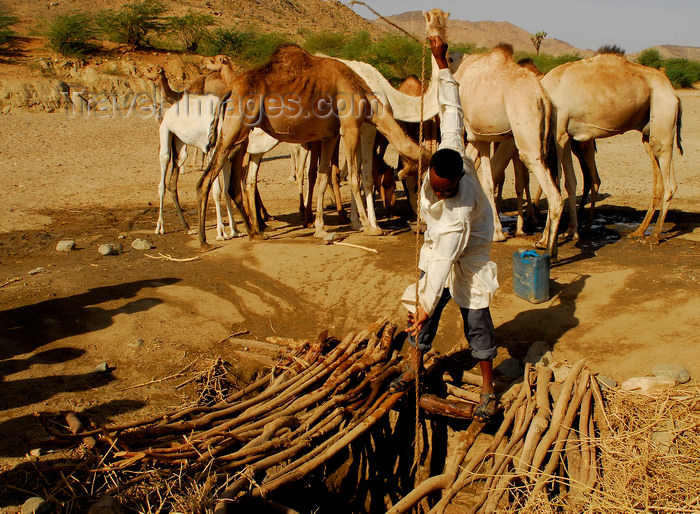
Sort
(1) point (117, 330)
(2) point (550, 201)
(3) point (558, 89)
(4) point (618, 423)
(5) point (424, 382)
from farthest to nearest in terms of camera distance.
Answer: (3) point (558, 89), (2) point (550, 201), (1) point (117, 330), (5) point (424, 382), (4) point (618, 423)

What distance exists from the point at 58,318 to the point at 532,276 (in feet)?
14.5

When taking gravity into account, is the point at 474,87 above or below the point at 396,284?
above

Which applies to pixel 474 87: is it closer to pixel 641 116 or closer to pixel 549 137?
pixel 549 137

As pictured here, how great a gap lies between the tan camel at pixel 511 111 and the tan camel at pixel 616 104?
50cm

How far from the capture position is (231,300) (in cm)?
586

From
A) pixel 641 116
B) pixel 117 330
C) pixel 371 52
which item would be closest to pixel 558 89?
pixel 641 116

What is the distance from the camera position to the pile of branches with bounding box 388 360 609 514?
3217 millimetres

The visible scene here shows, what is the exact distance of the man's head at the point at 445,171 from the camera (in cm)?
318

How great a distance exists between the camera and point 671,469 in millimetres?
3213

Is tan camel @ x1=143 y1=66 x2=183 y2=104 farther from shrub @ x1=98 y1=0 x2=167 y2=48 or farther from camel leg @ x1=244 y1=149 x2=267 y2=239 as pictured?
shrub @ x1=98 y1=0 x2=167 y2=48

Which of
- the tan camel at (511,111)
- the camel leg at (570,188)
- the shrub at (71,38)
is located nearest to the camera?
the tan camel at (511,111)

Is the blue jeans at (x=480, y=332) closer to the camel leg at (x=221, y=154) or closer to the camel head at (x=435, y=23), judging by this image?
the camel head at (x=435, y=23)

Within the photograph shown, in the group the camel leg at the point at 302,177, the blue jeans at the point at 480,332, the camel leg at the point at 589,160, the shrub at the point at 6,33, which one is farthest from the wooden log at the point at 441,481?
the shrub at the point at 6,33

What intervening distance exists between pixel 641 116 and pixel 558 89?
117 cm
